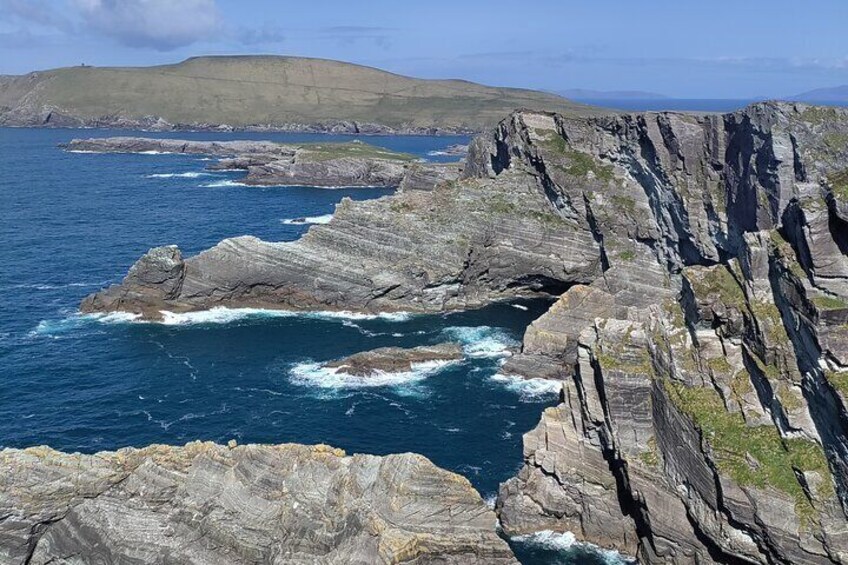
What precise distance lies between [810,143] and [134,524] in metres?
60.8

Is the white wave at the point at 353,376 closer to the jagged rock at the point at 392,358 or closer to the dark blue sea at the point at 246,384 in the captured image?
the dark blue sea at the point at 246,384

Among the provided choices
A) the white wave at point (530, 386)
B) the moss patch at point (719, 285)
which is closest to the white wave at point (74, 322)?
the white wave at point (530, 386)

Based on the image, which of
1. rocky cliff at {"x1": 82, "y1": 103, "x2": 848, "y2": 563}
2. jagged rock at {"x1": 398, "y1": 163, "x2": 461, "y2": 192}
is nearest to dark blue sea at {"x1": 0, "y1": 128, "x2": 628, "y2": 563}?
rocky cliff at {"x1": 82, "y1": 103, "x2": 848, "y2": 563}

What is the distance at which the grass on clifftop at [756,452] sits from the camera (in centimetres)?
4138

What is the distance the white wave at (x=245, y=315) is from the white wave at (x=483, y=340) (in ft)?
25.9

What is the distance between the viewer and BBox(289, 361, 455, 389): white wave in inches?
3113

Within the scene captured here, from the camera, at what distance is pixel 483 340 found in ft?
299

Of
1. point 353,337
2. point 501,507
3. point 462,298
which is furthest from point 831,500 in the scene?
point 462,298

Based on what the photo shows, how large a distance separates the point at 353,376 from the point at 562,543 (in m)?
33.3

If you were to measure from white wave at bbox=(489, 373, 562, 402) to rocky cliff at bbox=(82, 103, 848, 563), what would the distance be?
1.09 m

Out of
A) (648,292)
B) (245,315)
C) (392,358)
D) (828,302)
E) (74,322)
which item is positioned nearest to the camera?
(828,302)

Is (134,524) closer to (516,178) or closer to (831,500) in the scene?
(831,500)

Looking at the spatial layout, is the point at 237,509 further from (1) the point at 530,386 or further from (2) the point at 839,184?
(1) the point at 530,386

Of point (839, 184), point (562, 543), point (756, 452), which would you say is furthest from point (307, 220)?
point (839, 184)
